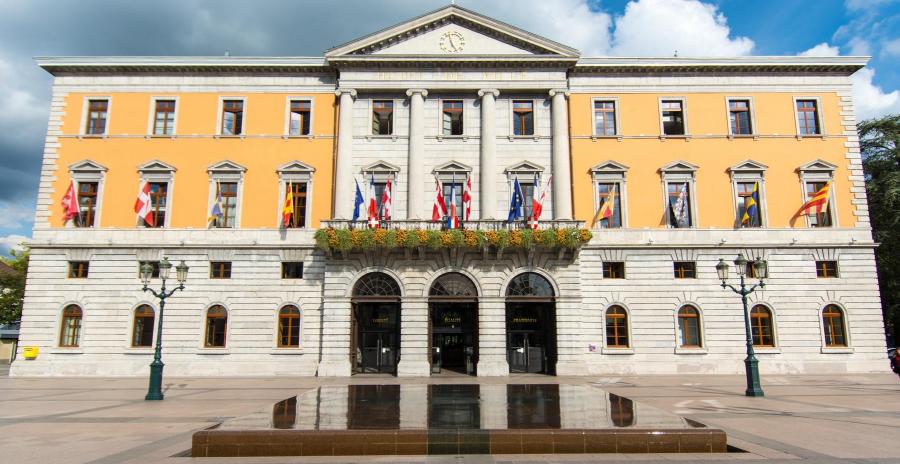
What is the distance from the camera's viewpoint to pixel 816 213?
96.0ft

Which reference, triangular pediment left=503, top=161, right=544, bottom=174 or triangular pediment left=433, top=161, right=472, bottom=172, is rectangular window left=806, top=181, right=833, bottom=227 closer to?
triangular pediment left=503, top=161, right=544, bottom=174

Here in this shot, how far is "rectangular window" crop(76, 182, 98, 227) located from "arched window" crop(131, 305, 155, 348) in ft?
18.0

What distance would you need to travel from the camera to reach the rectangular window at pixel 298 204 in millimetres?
29719

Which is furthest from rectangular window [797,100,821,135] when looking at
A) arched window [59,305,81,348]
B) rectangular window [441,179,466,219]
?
arched window [59,305,81,348]

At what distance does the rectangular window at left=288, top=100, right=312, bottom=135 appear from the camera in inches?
1221

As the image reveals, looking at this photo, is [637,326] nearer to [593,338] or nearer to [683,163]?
[593,338]

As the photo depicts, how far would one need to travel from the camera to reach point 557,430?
1004 cm

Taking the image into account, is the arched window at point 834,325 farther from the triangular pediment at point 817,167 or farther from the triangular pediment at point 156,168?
the triangular pediment at point 156,168

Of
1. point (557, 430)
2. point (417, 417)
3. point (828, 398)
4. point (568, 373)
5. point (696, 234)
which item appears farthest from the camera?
point (696, 234)

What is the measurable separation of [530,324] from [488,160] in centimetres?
880

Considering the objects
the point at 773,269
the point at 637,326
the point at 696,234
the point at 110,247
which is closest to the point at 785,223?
the point at 773,269

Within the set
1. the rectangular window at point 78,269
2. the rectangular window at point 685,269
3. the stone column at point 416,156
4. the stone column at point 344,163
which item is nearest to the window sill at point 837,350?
the rectangular window at point 685,269

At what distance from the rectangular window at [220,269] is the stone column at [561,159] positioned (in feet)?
56.2

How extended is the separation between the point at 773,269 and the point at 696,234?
4176 mm
